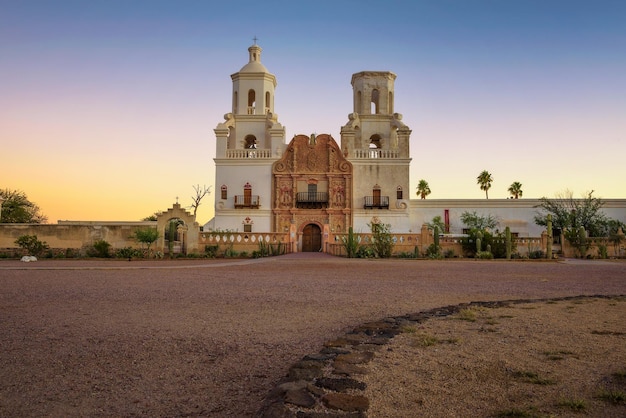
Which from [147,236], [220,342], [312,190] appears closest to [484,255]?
[312,190]

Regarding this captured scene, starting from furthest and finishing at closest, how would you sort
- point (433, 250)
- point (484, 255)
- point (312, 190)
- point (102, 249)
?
1. point (312, 190)
2. point (433, 250)
3. point (102, 249)
4. point (484, 255)

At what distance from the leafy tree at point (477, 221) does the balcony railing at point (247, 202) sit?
1682 centimetres

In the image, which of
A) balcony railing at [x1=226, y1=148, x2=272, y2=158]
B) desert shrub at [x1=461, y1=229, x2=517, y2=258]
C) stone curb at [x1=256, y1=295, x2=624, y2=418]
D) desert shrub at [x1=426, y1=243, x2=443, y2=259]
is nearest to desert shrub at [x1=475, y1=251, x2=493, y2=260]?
desert shrub at [x1=461, y1=229, x2=517, y2=258]

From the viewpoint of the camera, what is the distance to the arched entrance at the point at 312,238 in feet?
124

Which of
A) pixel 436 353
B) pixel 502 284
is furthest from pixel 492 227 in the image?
pixel 436 353

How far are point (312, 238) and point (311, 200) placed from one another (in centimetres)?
308

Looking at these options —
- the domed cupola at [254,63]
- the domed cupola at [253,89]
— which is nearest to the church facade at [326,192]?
the domed cupola at [253,89]

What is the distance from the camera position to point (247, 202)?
38250 mm

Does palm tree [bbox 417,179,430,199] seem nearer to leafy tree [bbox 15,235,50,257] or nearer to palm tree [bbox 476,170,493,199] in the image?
palm tree [bbox 476,170,493,199]

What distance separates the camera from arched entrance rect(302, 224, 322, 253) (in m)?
37.8

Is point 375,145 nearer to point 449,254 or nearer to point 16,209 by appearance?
point 449,254

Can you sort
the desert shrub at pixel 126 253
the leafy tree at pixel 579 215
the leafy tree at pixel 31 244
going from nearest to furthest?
the desert shrub at pixel 126 253 → the leafy tree at pixel 31 244 → the leafy tree at pixel 579 215

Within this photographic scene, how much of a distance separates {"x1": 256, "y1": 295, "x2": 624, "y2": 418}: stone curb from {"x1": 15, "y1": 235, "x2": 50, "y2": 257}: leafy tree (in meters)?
27.3

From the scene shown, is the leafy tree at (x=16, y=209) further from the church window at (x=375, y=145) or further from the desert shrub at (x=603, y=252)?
the desert shrub at (x=603, y=252)
